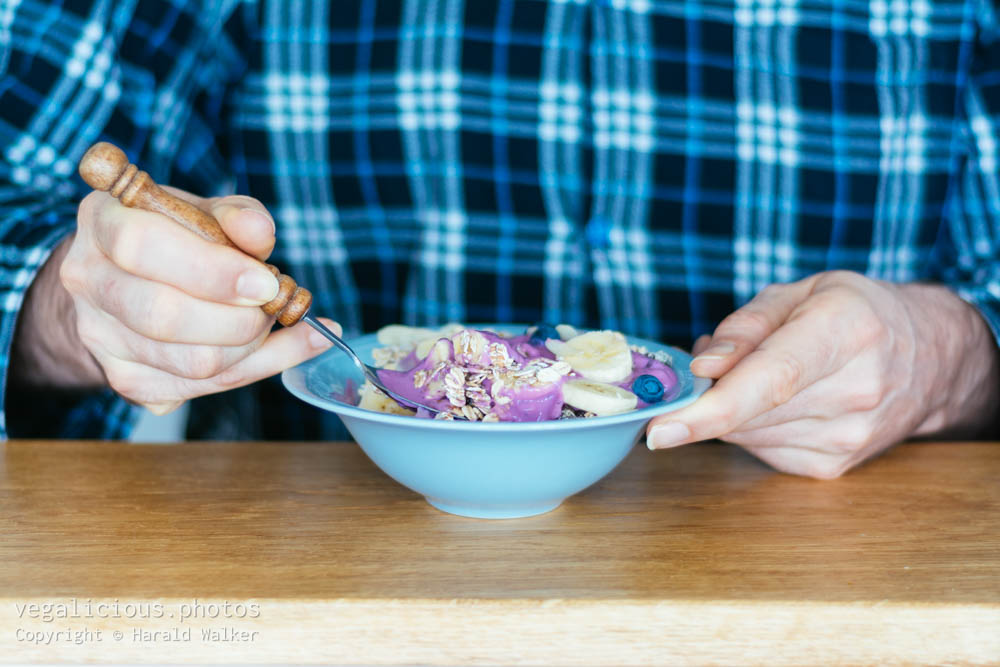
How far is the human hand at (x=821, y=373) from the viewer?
0.80 metres

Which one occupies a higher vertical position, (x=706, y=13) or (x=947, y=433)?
(x=706, y=13)

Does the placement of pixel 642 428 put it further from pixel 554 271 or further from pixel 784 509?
pixel 554 271

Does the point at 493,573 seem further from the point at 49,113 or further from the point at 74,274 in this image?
the point at 49,113

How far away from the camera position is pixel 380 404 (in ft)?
2.74

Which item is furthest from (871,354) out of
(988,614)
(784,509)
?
(988,614)

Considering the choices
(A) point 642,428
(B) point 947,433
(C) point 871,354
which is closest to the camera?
(A) point 642,428

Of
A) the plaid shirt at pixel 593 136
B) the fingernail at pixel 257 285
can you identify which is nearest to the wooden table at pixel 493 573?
the fingernail at pixel 257 285

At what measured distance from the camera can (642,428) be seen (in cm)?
82

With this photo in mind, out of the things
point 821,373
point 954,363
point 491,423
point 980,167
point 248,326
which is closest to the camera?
point 491,423

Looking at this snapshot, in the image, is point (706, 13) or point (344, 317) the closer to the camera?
point (706, 13)

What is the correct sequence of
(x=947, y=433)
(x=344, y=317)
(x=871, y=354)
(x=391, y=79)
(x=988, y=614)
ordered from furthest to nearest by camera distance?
(x=344, y=317)
(x=391, y=79)
(x=947, y=433)
(x=871, y=354)
(x=988, y=614)

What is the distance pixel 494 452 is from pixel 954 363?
70 cm

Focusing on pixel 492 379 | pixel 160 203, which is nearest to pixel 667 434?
pixel 492 379

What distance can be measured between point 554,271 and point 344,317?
362mm
